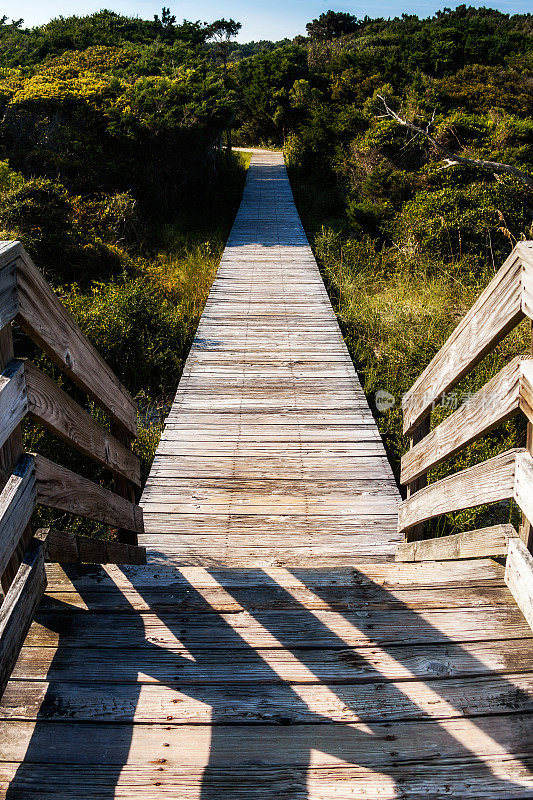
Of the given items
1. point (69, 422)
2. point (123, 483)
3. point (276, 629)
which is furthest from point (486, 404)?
point (123, 483)

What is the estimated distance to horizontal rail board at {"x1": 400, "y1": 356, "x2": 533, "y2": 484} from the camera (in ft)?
5.75

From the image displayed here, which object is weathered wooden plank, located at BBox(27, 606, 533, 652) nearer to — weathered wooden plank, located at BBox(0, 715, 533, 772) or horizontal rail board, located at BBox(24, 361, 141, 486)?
weathered wooden plank, located at BBox(0, 715, 533, 772)

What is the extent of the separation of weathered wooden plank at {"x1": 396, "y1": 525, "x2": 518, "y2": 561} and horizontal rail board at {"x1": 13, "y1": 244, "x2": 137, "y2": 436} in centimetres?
154

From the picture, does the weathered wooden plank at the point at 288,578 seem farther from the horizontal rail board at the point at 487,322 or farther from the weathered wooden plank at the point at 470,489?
the horizontal rail board at the point at 487,322

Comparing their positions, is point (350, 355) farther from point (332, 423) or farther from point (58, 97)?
point (58, 97)

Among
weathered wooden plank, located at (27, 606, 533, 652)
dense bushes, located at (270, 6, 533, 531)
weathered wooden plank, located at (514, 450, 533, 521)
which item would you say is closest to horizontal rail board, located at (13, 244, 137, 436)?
weathered wooden plank, located at (27, 606, 533, 652)

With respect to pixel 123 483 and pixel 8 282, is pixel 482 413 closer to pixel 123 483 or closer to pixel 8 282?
pixel 8 282

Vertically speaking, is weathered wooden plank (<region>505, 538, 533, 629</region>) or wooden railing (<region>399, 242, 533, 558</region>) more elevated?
wooden railing (<region>399, 242, 533, 558</region>)

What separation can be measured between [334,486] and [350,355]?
2674 millimetres

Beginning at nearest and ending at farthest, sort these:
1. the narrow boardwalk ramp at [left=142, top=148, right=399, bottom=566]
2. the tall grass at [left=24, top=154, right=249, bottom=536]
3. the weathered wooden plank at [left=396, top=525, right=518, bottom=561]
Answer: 1. the weathered wooden plank at [left=396, top=525, right=518, bottom=561]
2. the narrow boardwalk ramp at [left=142, top=148, right=399, bottom=566]
3. the tall grass at [left=24, top=154, right=249, bottom=536]

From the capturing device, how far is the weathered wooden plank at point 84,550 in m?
2.10

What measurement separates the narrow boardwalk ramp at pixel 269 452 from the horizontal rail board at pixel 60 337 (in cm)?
139

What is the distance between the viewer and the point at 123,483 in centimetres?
298

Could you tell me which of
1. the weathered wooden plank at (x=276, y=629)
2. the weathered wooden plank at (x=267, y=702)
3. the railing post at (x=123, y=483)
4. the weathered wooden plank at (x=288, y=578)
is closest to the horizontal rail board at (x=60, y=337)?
the railing post at (x=123, y=483)
